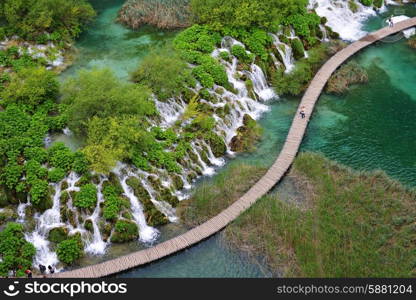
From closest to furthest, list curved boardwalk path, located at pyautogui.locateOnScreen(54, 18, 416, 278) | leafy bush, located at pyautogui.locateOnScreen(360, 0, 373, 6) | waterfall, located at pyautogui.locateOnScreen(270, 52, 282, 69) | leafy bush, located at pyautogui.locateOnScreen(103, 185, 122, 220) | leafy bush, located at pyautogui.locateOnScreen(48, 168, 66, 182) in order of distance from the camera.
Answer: curved boardwalk path, located at pyautogui.locateOnScreen(54, 18, 416, 278) < leafy bush, located at pyautogui.locateOnScreen(103, 185, 122, 220) < leafy bush, located at pyautogui.locateOnScreen(48, 168, 66, 182) < waterfall, located at pyautogui.locateOnScreen(270, 52, 282, 69) < leafy bush, located at pyautogui.locateOnScreen(360, 0, 373, 6)

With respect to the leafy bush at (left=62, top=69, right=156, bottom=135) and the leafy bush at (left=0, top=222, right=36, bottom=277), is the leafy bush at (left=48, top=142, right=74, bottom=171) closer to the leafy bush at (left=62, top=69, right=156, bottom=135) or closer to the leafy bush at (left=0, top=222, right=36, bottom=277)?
the leafy bush at (left=62, top=69, right=156, bottom=135)

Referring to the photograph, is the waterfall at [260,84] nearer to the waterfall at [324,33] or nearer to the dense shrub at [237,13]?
the dense shrub at [237,13]

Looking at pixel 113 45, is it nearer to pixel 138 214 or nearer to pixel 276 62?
pixel 276 62

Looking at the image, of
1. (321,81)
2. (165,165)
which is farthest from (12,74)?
(321,81)

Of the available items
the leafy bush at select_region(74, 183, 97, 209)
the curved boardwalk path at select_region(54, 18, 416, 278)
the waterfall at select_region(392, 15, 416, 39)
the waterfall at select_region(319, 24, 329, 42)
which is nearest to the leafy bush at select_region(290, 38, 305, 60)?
the curved boardwalk path at select_region(54, 18, 416, 278)

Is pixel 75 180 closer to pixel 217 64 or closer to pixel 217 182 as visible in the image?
pixel 217 182
